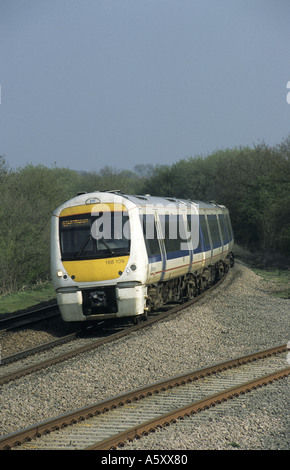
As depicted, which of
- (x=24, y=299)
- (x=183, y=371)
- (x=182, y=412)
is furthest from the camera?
(x=24, y=299)

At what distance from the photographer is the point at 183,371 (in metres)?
9.62

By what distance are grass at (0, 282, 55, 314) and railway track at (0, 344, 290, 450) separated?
11.2 metres

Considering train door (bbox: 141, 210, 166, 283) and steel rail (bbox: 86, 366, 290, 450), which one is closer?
steel rail (bbox: 86, 366, 290, 450)

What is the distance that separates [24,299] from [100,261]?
973cm

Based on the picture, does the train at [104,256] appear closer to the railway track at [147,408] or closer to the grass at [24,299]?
the railway track at [147,408]

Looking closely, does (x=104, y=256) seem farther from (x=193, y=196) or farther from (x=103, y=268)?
(x=193, y=196)

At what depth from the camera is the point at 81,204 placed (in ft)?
43.5

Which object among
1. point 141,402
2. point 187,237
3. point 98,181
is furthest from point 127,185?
point 141,402

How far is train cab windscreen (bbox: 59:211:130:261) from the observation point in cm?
1288

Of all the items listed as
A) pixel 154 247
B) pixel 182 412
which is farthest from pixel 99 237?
pixel 182 412

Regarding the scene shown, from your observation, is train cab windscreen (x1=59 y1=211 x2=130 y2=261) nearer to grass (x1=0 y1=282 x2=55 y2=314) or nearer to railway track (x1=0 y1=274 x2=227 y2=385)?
railway track (x1=0 y1=274 x2=227 y2=385)

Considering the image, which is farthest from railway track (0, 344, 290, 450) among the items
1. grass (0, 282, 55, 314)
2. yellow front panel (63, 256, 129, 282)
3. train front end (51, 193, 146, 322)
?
grass (0, 282, 55, 314)

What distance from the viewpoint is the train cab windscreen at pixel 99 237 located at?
1288 cm
